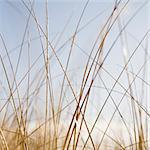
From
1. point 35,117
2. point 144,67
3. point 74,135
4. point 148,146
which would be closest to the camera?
point 74,135

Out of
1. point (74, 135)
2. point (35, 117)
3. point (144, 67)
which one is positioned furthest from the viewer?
point (35, 117)

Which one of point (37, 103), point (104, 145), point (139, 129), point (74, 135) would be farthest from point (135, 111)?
point (37, 103)

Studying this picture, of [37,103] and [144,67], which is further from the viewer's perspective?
[37,103]

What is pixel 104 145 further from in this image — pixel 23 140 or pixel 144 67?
pixel 23 140

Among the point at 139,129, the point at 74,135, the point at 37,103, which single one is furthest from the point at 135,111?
the point at 37,103

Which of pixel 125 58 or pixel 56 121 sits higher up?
pixel 125 58

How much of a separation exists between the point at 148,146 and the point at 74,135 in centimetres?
40

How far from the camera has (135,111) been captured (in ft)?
4.60

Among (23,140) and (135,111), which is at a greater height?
(135,111)

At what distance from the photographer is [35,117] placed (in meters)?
2.01

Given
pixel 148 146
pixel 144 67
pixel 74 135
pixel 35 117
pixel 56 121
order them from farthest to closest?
1. pixel 35 117
2. pixel 144 67
3. pixel 148 146
4. pixel 56 121
5. pixel 74 135

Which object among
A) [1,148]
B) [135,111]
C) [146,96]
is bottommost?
[1,148]

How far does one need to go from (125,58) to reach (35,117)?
Result: 2.36 feet

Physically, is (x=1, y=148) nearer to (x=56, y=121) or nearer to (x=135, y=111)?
(x=56, y=121)
